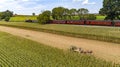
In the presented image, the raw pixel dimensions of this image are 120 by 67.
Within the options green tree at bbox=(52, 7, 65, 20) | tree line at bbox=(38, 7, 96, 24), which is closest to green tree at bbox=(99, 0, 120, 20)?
tree line at bbox=(38, 7, 96, 24)

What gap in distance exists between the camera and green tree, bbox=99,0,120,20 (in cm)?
6250

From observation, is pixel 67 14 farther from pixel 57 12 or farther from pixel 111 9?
pixel 111 9

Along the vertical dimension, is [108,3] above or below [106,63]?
above

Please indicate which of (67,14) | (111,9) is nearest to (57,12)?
(67,14)

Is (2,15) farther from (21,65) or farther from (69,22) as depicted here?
(21,65)

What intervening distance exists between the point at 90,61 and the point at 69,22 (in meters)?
39.5

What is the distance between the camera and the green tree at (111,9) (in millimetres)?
62500

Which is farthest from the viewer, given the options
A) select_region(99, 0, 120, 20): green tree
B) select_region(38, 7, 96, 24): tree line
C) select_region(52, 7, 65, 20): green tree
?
select_region(52, 7, 65, 20): green tree

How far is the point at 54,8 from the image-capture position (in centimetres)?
7988

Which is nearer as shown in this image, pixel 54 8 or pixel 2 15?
pixel 54 8

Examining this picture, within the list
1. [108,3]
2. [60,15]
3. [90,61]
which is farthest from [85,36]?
[60,15]

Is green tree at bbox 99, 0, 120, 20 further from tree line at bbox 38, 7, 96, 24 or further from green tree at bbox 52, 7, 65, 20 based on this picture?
green tree at bbox 52, 7, 65, 20

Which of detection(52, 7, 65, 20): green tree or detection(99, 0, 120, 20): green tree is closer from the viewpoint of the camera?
detection(99, 0, 120, 20): green tree

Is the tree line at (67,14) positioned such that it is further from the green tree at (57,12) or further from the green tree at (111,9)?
the green tree at (111,9)
